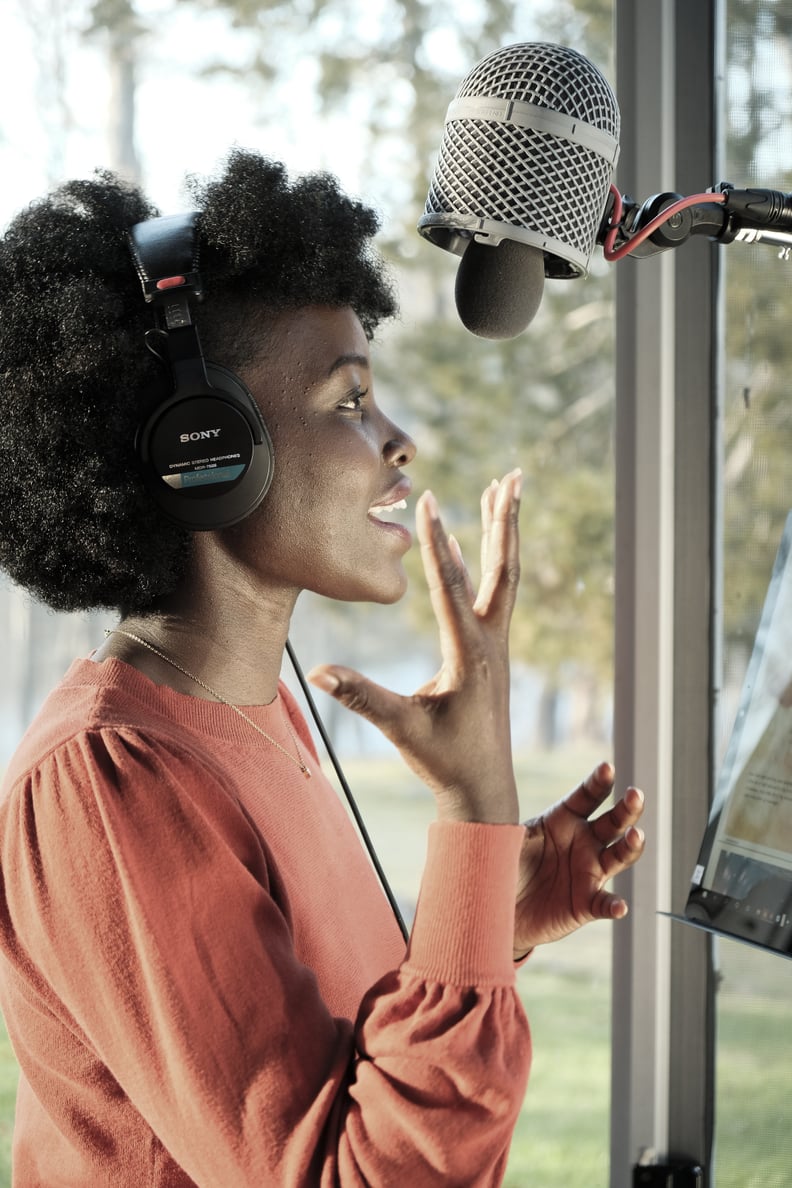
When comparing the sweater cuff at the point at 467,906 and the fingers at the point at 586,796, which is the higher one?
the fingers at the point at 586,796

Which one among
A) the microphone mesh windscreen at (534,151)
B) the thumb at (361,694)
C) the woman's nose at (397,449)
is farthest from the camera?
the woman's nose at (397,449)

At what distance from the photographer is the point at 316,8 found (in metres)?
3.07

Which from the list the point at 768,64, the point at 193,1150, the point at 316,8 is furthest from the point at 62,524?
the point at 316,8

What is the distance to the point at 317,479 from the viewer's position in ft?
3.07

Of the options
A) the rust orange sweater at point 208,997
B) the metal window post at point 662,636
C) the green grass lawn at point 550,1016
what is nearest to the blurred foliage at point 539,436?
the green grass lawn at point 550,1016

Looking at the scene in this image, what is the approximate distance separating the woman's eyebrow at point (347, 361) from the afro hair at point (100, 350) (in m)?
0.06

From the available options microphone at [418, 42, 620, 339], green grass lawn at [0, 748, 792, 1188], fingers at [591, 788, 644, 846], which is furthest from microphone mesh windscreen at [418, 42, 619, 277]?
green grass lawn at [0, 748, 792, 1188]

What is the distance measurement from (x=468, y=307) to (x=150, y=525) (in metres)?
0.33

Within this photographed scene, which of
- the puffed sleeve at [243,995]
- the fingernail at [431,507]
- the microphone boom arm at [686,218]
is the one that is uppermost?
the microphone boom arm at [686,218]

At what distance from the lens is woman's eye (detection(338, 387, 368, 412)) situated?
3.16 ft

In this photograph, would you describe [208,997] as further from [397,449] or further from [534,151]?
[534,151]

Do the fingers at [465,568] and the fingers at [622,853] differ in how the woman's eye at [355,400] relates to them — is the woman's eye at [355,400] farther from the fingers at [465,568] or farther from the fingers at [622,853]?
the fingers at [622,853]

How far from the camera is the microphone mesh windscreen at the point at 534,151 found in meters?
0.76

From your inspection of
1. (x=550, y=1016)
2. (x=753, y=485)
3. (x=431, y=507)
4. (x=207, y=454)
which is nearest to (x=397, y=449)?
(x=207, y=454)
